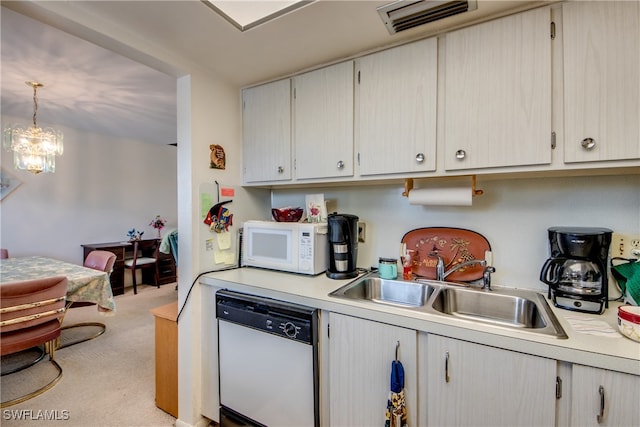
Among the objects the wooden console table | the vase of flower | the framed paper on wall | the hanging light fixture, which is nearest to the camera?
the hanging light fixture

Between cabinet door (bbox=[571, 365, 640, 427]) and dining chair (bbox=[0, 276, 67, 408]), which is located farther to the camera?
dining chair (bbox=[0, 276, 67, 408])

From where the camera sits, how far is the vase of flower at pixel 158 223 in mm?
4883

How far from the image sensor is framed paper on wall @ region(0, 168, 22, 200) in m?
3.48

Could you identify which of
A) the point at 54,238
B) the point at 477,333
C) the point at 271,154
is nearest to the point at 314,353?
the point at 477,333

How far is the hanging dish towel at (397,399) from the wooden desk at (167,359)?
1.34 meters

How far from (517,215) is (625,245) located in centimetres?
42

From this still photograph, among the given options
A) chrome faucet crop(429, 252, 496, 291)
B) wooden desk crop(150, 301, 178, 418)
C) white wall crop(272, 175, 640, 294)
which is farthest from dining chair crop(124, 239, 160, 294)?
chrome faucet crop(429, 252, 496, 291)

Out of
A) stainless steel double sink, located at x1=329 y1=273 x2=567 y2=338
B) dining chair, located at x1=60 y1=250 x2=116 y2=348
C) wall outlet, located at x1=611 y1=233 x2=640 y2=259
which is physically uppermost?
wall outlet, located at x1=611 y1=233 x2=640 y2=259

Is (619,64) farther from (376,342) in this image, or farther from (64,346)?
(64,346)

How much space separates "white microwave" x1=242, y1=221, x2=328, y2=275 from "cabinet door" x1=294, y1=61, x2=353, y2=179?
34 centimetres

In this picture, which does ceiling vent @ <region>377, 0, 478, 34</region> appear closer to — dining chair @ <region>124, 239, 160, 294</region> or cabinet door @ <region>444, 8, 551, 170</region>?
cabinet door @ <region>444, 8, 551, 170</region>

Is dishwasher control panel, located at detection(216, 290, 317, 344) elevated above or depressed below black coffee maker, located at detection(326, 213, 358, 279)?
below

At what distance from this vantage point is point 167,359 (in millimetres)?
1819

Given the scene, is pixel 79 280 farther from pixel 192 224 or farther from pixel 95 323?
pixel 192 224
